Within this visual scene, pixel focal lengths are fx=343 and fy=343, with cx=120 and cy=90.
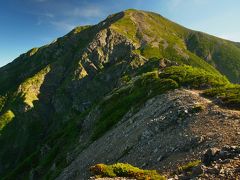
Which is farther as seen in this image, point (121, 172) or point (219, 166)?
point (121, 172)

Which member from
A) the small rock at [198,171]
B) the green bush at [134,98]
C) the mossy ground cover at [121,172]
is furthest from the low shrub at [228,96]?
the mossy ground cover at [121,172]

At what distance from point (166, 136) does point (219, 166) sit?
720 inches

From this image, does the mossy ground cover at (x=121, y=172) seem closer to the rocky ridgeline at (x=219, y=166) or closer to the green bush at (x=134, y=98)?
the rocky ridgeline at (x=219, y=166)

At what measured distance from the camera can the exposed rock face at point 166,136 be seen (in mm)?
33366

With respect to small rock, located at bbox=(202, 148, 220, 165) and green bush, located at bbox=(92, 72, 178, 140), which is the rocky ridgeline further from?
green bush, located at bbox=(92, 72, 178, 140)

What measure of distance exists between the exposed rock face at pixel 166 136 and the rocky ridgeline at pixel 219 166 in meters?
0.44

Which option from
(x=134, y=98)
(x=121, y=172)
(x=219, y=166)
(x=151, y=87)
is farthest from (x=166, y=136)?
(x=134, y=98)

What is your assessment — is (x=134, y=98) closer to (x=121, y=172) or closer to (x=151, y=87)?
(x=151, y=87)

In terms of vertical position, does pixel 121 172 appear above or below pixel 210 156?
above

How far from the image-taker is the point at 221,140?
32562 mm

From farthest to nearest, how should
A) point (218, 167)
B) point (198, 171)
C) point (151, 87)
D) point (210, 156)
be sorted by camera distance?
point (151, 87) → point (210, 156) → point (198, 171) → point (218, 167)

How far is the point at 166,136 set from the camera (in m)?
40.7

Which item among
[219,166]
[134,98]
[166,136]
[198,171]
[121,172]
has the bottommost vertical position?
[166,136]

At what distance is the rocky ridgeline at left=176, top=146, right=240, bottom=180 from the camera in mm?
21406
